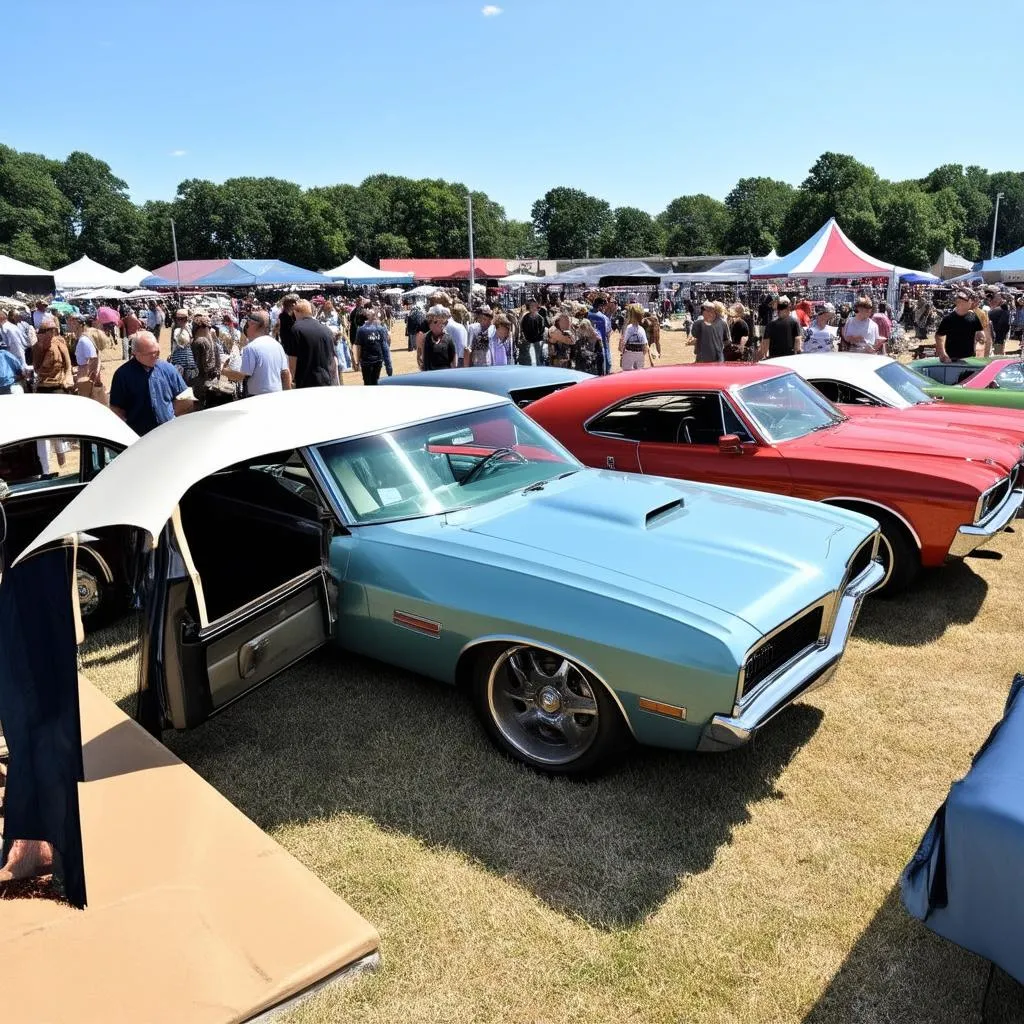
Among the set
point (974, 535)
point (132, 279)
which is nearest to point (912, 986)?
point (974, 535)

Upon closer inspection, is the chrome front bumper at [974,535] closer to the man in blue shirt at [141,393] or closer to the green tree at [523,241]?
the man in blue shirt at [141,393]

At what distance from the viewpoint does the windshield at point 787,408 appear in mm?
5887

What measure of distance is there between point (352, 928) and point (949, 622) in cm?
411

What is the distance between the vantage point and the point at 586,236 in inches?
5054

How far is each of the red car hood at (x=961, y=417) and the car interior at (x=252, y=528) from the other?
4331mm

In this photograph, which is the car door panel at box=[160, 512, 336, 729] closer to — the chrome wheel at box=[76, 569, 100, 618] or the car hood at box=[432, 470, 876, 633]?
the car hood at box=[432, 470, 876, 633]

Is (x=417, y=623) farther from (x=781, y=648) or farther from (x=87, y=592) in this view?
(x=87, y=592)

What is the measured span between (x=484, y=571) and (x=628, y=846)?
47.5 inches

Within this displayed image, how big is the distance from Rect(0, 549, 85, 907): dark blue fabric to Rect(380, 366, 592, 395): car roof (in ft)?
18.3

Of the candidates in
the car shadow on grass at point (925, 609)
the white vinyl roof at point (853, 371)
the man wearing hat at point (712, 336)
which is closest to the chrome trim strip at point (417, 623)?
the car shadow on grass at point (925, 609)

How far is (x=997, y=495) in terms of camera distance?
5488mm

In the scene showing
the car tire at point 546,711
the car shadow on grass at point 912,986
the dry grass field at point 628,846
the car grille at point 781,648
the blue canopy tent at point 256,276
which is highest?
the blue canopy tent at point 256,276

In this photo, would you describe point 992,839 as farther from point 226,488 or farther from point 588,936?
point 226,488

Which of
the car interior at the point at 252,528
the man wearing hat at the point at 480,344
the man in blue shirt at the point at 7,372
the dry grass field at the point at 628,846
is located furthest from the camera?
the man wearing hat at the point at 480,344
